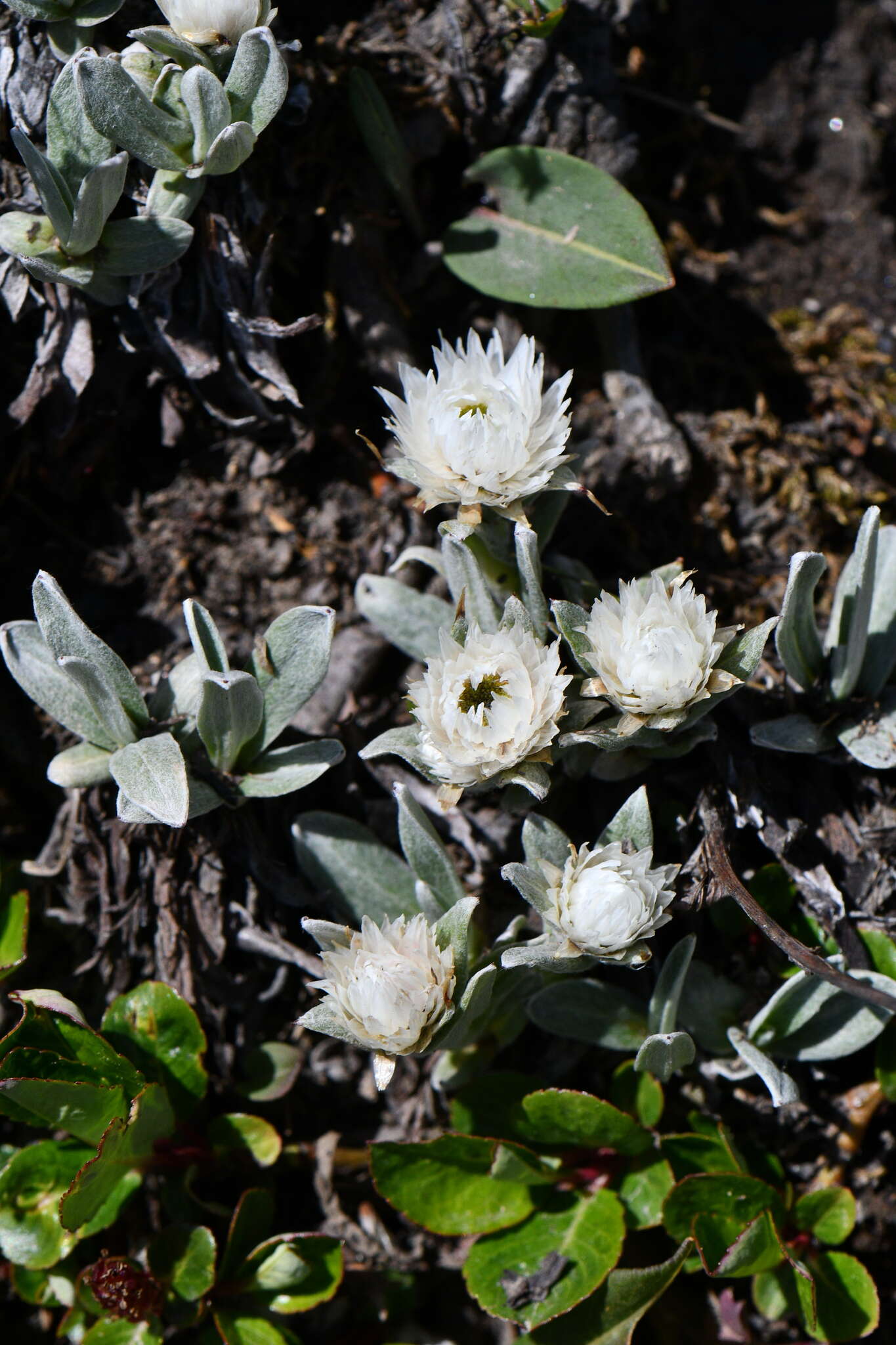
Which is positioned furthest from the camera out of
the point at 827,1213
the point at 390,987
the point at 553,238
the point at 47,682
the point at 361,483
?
the point at 361,483

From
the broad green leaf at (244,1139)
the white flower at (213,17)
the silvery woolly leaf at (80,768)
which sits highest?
the white flower at (213,17)

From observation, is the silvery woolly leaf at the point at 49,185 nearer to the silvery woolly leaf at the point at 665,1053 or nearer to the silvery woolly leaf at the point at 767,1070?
the silvery woolly leaf at the point at 665,1053

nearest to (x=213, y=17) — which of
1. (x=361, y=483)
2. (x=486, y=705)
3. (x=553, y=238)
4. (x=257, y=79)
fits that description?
(x=257, y=79)

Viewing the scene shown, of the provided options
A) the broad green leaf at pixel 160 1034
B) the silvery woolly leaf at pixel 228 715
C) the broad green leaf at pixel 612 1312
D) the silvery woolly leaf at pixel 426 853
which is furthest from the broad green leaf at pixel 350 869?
the broad green leaf at pixel 612 1312

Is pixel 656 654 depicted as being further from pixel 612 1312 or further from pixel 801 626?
pixel 612 1312

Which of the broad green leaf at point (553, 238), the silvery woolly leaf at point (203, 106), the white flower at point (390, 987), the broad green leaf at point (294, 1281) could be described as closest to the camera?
the white flower at point (390, 987)

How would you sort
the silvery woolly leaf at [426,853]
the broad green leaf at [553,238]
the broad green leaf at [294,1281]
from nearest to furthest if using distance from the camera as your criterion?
the silvery woolly leaf at [426,853] < the broad green leaf at [294,1281] < the broad green leaf at [553,238]
